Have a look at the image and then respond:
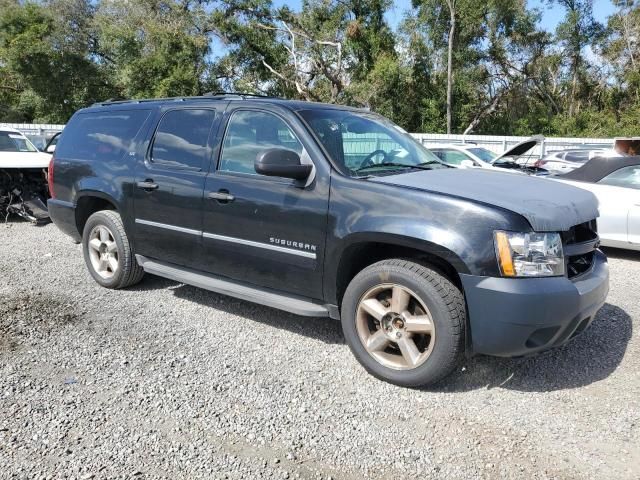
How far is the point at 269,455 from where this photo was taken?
2.71 m

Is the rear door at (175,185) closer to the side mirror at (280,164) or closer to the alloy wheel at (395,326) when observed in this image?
the side mirror at (280,164)

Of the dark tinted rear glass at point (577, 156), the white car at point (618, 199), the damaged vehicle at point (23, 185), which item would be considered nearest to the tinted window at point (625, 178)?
the white car at point (618, 199)

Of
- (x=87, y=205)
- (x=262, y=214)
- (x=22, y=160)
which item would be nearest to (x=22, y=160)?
(x=22, y=160)

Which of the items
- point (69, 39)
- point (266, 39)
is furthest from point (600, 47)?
point (69, 39)

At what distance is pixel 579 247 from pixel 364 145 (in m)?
1.68

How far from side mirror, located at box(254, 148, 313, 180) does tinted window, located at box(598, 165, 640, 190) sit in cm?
537

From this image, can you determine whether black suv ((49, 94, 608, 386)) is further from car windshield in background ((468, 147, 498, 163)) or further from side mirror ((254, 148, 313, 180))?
car windshield in background ((468, 147, 498, 163))

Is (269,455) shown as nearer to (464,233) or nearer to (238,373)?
(238,373)

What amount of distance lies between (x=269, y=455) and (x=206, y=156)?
2443mm

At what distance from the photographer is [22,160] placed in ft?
29.8

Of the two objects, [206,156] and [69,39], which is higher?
[69,39]

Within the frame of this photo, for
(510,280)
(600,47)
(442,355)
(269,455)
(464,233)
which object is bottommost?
(269,455)

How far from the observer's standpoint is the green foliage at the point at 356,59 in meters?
31.2

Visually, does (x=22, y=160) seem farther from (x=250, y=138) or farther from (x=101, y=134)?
(x=250, y=138)
